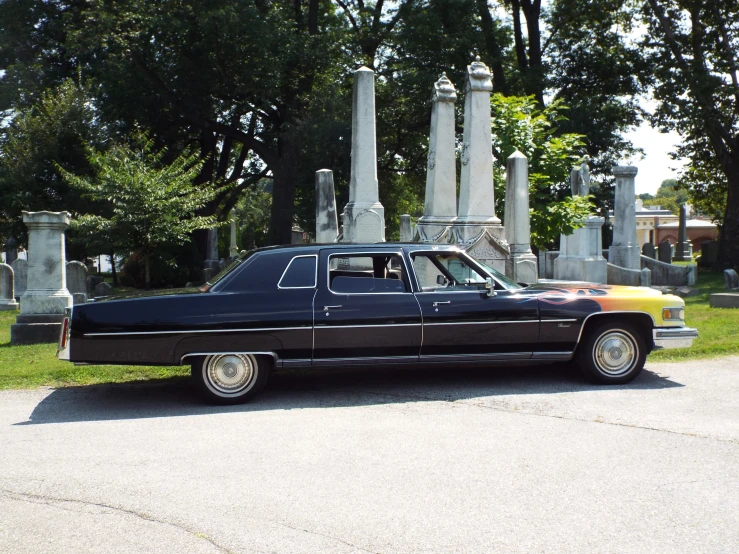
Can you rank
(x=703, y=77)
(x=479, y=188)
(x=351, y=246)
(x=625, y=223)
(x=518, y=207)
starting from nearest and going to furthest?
(x=351, y=246) → (x=479, y=188) → (x=518, y=207) → (x=625, y=223) → (x=703, y=77)

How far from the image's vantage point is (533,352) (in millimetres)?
7590

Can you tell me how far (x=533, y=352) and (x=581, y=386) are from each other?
2.20 ft

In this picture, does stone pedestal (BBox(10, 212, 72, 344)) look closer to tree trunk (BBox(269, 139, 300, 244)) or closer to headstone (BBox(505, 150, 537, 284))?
headstone (BBox(505, 150, 537, 284))

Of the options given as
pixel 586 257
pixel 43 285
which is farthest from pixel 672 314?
pixel 586 257

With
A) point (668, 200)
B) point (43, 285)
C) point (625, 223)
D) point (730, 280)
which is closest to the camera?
point (43, 285)

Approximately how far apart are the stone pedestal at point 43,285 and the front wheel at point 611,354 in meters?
8.42

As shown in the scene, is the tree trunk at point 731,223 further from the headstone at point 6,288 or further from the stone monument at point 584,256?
the headstone at point 6,288

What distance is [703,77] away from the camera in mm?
28281

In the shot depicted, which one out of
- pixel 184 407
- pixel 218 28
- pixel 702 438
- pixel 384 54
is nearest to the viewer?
pixel 702 438

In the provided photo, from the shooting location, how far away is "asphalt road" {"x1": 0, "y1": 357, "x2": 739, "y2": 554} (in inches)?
156

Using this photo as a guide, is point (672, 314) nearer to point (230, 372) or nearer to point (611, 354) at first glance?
point (611, 354)

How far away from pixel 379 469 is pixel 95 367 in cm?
501

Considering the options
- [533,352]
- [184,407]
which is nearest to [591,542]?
[533,352]

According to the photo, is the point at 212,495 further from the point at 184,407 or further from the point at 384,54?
the point at 384,54
